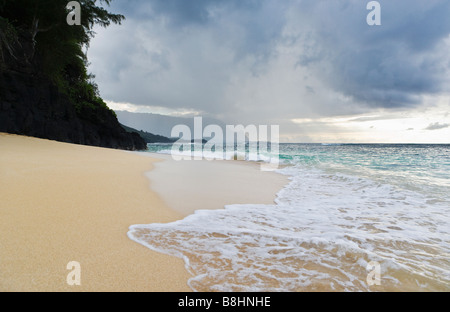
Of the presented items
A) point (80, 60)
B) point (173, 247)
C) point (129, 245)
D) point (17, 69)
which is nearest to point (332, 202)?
point (173, 247)

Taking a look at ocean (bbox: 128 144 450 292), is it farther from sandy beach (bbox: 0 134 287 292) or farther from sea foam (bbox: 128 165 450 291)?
sandy beach (bbox: 0 134 287 292)

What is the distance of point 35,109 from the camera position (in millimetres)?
13797

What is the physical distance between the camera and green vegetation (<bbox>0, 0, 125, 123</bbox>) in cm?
1195

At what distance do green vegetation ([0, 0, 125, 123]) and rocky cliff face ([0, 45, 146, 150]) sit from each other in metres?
0.64

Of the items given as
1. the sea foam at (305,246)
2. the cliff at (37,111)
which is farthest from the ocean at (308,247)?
the cliff at (37,111)

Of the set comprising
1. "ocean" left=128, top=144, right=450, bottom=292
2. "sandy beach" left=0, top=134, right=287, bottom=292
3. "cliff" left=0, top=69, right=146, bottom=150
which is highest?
"cliff" left=0, top=69, right=146, bottom=150

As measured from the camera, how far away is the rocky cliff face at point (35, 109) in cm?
1167

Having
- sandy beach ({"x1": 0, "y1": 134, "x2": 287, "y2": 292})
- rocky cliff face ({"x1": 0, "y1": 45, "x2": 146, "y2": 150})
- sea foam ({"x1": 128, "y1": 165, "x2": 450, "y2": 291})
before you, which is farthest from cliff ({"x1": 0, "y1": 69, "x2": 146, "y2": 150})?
sea foam ({"x1": 128, "y1": 165, "x2": 450, "y2": 291})

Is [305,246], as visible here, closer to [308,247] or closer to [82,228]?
[308,247]

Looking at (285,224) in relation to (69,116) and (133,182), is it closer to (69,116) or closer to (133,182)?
(133,182)

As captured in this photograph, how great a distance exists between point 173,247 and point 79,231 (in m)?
0.92

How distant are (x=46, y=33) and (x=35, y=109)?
205 inches

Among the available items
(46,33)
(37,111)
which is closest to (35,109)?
(37,111)

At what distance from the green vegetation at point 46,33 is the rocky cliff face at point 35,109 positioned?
642 millimetres
